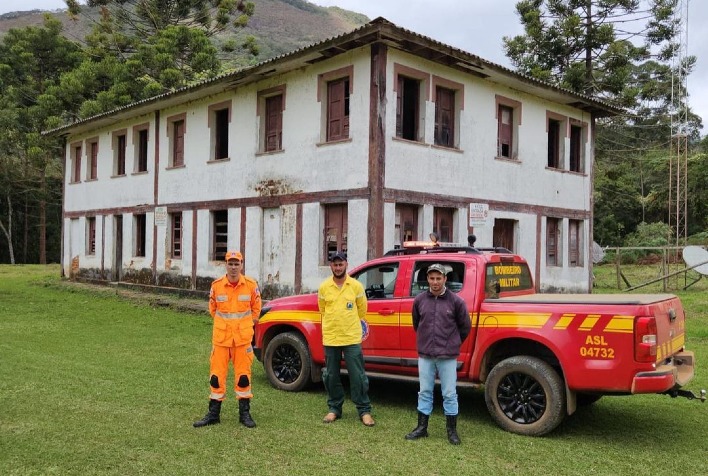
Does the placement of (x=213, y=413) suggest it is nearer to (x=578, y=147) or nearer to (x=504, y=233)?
(x=504, y=233)

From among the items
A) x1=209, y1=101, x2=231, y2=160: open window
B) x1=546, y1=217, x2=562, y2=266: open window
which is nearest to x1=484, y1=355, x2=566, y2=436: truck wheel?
x1=546, y1=217, x2=562, y2=266: open window

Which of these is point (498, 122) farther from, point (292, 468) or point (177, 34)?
point (177, 34)

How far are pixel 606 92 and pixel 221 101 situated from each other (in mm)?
20359

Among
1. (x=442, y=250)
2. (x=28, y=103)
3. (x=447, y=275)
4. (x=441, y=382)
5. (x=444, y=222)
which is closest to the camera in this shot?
(x=441, y=382)

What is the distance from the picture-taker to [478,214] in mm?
15273

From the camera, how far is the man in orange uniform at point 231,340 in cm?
616

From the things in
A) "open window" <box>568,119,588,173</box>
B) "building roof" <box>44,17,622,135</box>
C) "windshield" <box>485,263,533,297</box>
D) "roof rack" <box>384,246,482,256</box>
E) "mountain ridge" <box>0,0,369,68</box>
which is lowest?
"windshield" <box>485,263,533,297</box>

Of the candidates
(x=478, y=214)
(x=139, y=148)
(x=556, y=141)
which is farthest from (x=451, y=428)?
(x=139, y=148)

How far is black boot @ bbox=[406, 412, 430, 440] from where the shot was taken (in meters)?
5.77

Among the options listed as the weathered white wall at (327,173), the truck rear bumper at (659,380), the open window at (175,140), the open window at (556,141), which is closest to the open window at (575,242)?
the weathered white wall at (327,173)

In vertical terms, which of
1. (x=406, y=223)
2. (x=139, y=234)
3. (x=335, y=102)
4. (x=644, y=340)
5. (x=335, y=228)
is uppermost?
(x=335, y=102)

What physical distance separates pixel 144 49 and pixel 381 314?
32.3 metres

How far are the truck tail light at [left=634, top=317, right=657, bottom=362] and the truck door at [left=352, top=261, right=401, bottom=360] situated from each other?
7.78ft

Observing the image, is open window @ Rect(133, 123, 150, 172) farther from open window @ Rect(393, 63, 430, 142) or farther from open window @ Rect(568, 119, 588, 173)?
open window @ Rect(568, 119, 588, 173)
